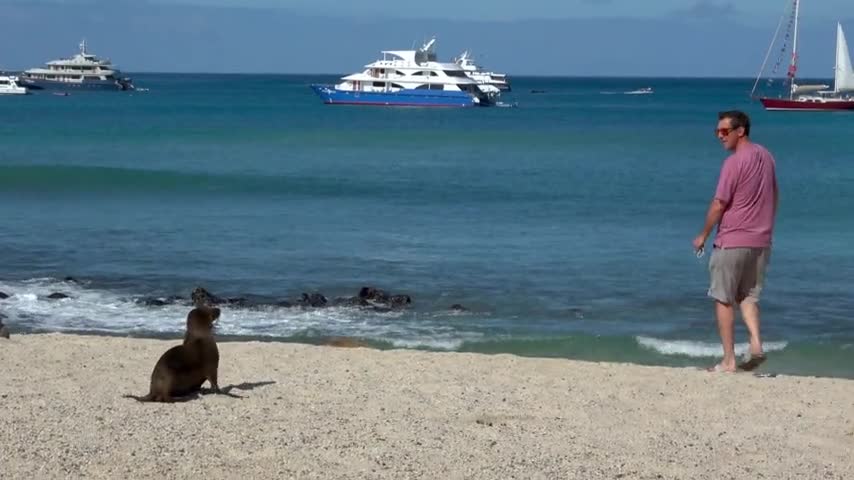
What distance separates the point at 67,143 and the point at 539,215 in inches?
1095

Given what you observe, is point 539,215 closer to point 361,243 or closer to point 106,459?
point 361,243

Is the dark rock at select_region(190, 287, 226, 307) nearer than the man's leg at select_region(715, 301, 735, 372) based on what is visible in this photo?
No

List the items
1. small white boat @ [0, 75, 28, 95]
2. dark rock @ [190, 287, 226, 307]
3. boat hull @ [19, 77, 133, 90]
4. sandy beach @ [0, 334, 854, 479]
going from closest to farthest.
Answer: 1. sandy beach @ [0, 334, 854, 479]
2. dark rock @ [190, 287, 226, 307]
3. small white boat @ [0, 75, 28, 95]
4. boat hull @ [19, 77, 133, 90]

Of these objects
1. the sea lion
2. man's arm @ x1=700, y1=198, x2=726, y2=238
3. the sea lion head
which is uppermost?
man's arm @ x1=700, y1=198, x2=726, y2=238

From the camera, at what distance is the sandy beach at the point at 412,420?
6.09m

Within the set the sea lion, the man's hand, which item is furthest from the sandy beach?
the man's hand

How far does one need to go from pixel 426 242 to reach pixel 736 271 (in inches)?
478

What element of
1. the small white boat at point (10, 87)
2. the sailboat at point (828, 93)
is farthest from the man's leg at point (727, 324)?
the small white boat at point (10, 87)

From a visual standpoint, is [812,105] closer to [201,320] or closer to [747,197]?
[747,197]

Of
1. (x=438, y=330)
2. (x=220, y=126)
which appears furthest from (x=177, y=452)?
(x=220, y=126)

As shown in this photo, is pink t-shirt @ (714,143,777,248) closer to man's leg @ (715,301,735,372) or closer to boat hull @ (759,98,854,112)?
man's leg @ (715,301,735,372)

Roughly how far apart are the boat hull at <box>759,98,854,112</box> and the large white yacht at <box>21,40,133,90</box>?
65500 mm

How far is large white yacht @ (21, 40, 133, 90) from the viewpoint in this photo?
122188 mm

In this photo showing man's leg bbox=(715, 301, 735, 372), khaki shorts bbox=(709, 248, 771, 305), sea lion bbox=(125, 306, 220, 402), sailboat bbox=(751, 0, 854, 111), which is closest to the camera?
sea lion bbox=(125, 306, 220, 402)
